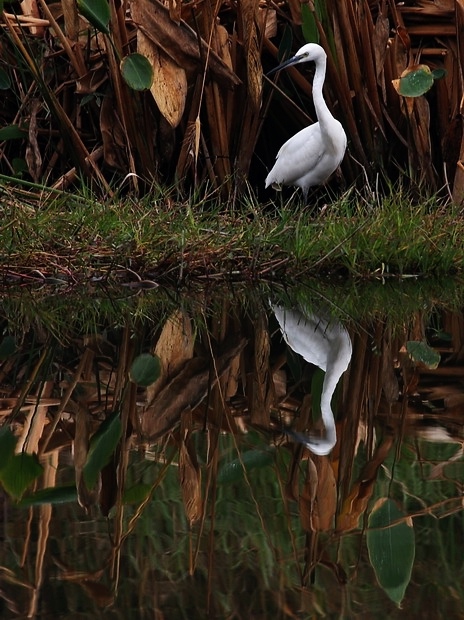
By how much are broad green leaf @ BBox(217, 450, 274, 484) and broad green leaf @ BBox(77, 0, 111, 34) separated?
409 centimetres

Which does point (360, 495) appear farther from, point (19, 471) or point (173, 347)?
point (173, 347)

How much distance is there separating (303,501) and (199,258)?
11.6 feet

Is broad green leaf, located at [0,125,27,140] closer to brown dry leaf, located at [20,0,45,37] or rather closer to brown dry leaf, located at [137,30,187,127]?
brown dry leaf, located at [20,0,45,37]

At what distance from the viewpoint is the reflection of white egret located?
86.6 inches

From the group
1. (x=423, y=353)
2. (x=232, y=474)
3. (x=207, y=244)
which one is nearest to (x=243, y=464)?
(x=232, y=474)

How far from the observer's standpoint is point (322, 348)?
10.9 ft

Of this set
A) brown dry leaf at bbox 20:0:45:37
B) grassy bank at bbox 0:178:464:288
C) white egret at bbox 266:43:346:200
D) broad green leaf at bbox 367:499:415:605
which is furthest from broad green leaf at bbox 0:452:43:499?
brown dry leaf at bbox 20:0:45:37

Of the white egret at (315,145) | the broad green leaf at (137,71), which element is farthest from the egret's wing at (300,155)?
the broad green leaf at (137,71)

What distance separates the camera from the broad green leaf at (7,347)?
3282 mm

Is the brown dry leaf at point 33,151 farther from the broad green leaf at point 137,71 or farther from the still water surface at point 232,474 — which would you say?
the still water surface at point 232,474

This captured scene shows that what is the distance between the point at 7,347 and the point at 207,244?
1980 mm

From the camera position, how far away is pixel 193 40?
21.3 ft

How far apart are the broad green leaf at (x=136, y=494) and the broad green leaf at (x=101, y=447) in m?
0.08

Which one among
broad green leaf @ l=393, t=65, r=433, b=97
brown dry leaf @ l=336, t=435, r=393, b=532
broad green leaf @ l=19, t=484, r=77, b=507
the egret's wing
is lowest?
the egret's wing
